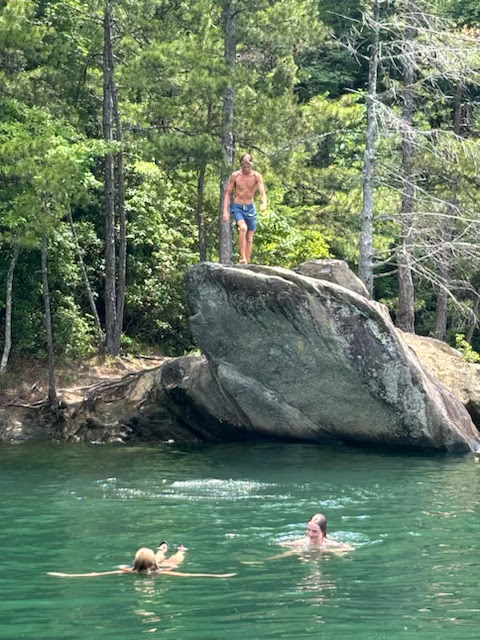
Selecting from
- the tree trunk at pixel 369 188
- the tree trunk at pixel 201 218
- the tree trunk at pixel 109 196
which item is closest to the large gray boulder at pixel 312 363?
the tree trunk at pixel 369 188

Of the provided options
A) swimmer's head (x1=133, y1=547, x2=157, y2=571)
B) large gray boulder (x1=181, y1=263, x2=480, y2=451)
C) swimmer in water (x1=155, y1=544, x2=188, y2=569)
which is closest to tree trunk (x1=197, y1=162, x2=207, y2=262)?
large gray boulder (x1=181, y1=263, x2=480, y2=451)

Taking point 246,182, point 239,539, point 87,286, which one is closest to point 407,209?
point 87,286

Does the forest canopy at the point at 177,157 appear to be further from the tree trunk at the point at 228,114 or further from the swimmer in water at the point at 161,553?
the swimmer in water at the point at 161,553

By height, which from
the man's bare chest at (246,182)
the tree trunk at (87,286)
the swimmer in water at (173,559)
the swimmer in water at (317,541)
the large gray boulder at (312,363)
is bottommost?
the swimmer in water at (173,559)

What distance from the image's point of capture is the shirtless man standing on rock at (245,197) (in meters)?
19.8

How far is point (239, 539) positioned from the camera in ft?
45.0

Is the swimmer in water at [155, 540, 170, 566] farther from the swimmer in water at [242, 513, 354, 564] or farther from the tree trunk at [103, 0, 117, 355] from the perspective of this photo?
the tree trunk at [103, 0, 117, 355]

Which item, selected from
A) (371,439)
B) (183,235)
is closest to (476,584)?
(371,439)

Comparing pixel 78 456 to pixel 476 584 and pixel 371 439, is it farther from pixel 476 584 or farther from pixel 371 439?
pixel 476 584

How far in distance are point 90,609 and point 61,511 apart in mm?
5497

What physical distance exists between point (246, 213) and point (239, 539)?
8357 millimetres

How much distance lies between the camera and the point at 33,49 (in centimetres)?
2573

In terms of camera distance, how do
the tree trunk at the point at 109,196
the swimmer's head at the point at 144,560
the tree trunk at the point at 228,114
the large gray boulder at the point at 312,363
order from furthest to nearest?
the tree trunk at the point at 109,196 → the tree trunk at the point at 228,114 → the large gray boulder at the point at 312,363 → the swimmer's head at the point at 144,560

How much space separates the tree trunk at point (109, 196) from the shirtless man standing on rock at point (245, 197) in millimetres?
6251
